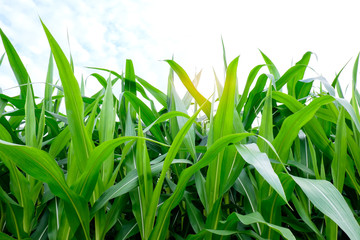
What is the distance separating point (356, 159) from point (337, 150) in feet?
0.28

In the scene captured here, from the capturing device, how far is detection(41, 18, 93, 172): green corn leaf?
46 cm

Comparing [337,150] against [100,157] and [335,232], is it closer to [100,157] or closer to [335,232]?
[335,232]

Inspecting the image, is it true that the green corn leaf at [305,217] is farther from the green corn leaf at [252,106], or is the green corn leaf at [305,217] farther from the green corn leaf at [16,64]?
the green corn leaf at [16,64]

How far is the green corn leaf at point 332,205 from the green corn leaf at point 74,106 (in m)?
0.35

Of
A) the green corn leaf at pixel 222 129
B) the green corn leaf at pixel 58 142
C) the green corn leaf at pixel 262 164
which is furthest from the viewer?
the green corn leaf at pixel 58 142

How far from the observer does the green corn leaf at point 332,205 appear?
398mm

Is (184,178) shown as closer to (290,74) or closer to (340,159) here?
(340,159)

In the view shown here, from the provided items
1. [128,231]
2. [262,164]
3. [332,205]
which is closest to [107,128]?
[128,231]

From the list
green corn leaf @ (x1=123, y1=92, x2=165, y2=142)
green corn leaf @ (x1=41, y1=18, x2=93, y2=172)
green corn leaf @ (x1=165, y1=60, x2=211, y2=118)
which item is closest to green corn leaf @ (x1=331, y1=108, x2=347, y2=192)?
green corn leaf @ (x1=165, y1=60, x2=211, y2=118)

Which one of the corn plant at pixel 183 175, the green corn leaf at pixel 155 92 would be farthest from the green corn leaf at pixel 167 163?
the green corn leaf at pixel 155 92

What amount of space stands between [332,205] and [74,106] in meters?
0.43

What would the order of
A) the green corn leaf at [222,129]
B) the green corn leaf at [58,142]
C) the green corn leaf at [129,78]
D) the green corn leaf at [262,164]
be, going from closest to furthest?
the green corn leaf at [262,164], the green corn leaf at [222,129], the green corn leaf at [58,142], the green corn leaf at [129,78]

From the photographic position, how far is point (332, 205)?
41 cm

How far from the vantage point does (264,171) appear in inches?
15.5
